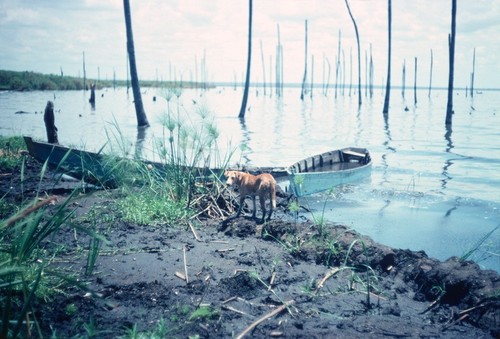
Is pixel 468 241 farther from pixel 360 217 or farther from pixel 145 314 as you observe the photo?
pixel 145 314

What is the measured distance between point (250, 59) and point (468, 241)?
880 inches

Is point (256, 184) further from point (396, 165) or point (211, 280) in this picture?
point (396, 165)

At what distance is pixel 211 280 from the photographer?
187 inches

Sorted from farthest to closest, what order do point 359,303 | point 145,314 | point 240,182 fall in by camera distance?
point 240,182
point 359,303
point 145,314

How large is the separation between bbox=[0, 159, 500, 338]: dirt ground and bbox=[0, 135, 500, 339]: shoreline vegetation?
0.05ft

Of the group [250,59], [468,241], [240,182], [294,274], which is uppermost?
[250,59]

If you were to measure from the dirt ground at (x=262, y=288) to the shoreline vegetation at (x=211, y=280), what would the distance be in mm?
15

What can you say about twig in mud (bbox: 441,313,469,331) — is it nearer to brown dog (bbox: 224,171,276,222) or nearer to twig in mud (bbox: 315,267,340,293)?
twig in mud (bbox: 315,267,340,293)

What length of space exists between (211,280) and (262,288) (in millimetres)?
583

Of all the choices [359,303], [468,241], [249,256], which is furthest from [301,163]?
[359,303]

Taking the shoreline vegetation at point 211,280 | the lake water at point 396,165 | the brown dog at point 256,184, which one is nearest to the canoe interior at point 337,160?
the lake water at point 396,165

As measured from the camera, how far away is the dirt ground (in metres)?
3.78

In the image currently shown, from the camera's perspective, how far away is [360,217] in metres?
9.45

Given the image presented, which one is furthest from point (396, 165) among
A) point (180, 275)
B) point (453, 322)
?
point (180, 275)
